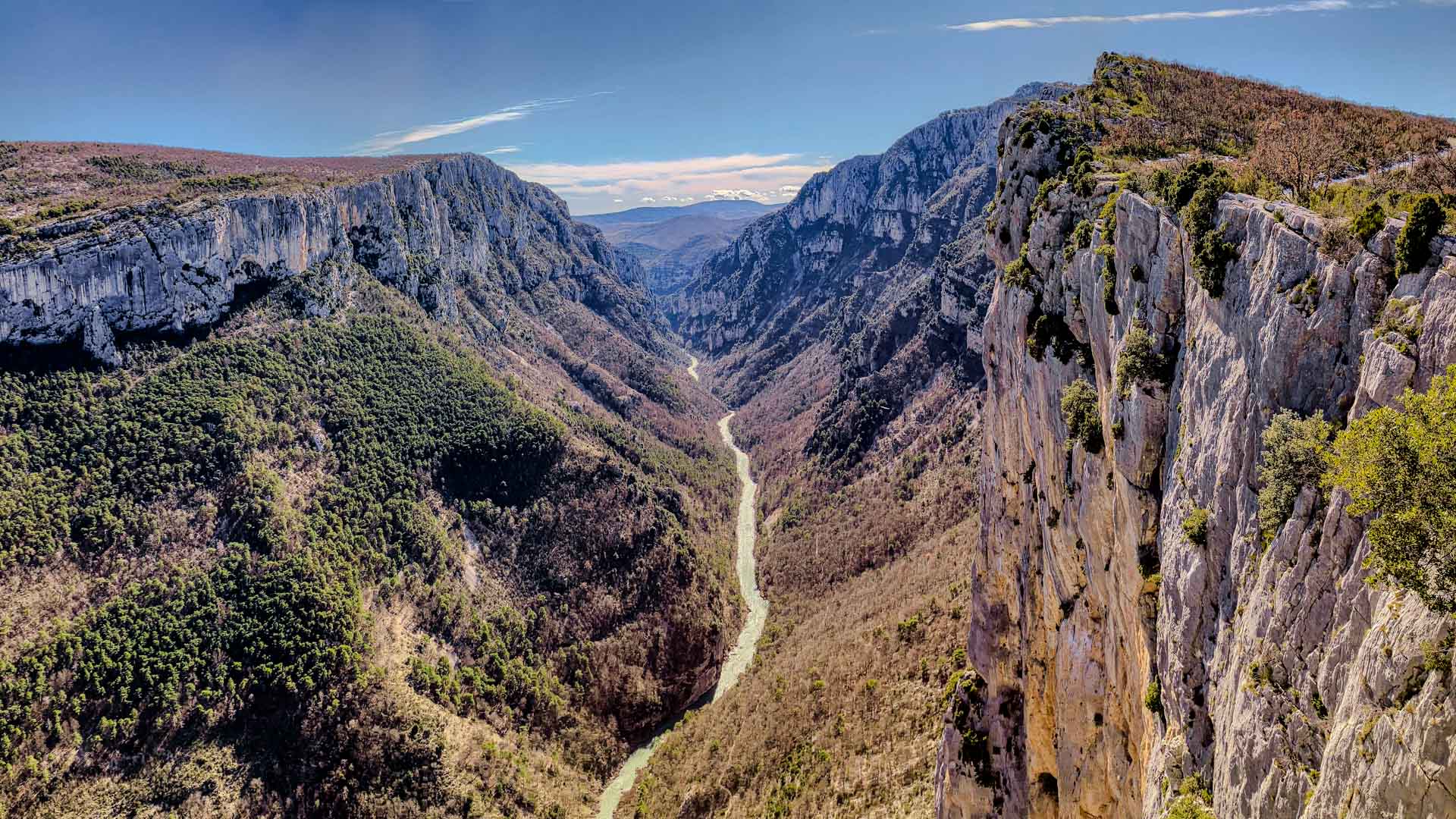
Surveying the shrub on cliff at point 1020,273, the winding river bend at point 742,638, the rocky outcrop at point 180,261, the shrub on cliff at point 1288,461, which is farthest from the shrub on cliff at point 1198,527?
the rocky outcrop at point 180,261

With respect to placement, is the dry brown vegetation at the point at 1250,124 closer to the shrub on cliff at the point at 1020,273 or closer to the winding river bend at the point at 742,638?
the shrub on cliff at the point at 1020,273

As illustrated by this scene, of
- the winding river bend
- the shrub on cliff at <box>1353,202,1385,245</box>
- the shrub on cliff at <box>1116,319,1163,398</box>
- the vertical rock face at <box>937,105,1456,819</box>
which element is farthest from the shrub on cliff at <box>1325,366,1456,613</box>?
the winding river bend

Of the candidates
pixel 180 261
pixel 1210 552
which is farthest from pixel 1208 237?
pixel 180 261

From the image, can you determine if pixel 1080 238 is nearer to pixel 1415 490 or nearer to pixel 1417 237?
pixel 1417 237

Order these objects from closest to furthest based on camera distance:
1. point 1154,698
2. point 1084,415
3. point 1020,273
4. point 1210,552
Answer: point 1210,552
point 1154,698
point 1084,415
point 1020,273

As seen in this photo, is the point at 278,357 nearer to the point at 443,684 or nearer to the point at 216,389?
the point at 216,389
